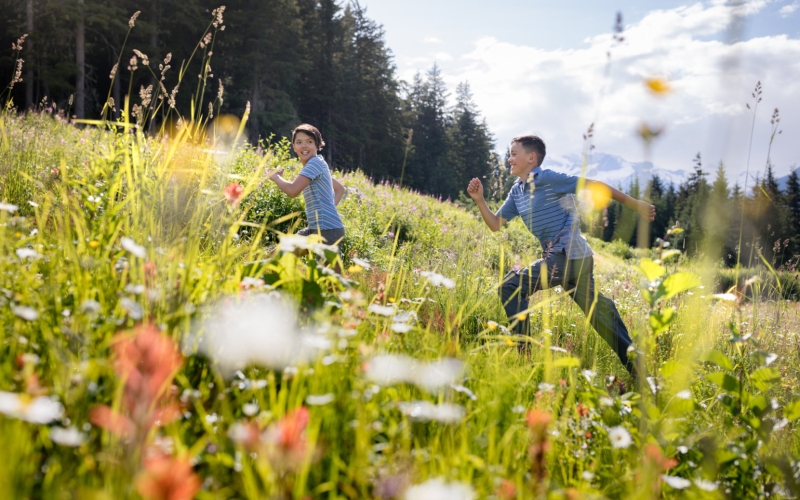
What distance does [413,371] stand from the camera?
1923 mm

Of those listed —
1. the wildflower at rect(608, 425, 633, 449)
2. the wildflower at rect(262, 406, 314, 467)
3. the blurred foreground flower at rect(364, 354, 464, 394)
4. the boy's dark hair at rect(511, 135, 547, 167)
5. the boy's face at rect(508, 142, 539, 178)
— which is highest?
the boy's dark hair at rect(511, 135, 547, 167)

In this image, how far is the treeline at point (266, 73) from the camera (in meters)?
20.7

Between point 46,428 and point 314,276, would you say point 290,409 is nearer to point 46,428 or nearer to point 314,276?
point 46,428

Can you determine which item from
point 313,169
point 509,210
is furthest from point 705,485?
point 313,169

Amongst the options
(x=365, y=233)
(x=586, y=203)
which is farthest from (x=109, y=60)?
(x=586, y=203)

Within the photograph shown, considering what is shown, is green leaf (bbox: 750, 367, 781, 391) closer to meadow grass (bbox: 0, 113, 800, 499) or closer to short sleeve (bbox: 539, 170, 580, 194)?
meadow grass (bbox: 0, 113, 800, 499)

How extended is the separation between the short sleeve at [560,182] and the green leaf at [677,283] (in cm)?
215

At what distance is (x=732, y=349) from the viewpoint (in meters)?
3.89

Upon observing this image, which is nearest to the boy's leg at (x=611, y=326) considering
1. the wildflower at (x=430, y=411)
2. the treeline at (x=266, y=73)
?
the wildflower at (x=430, y=411)

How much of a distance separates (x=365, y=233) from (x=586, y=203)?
143 inches

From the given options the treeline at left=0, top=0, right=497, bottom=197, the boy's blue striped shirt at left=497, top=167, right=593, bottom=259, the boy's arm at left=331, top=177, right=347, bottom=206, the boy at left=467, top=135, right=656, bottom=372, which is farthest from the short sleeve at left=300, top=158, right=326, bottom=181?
the treeline at left=0, top=0, right=497, bottom=197

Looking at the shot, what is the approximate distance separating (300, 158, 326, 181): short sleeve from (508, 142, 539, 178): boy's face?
1.72 metres

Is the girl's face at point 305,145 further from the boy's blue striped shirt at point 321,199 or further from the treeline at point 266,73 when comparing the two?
the treeline at point 266,73

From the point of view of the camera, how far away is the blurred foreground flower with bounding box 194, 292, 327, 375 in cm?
174
